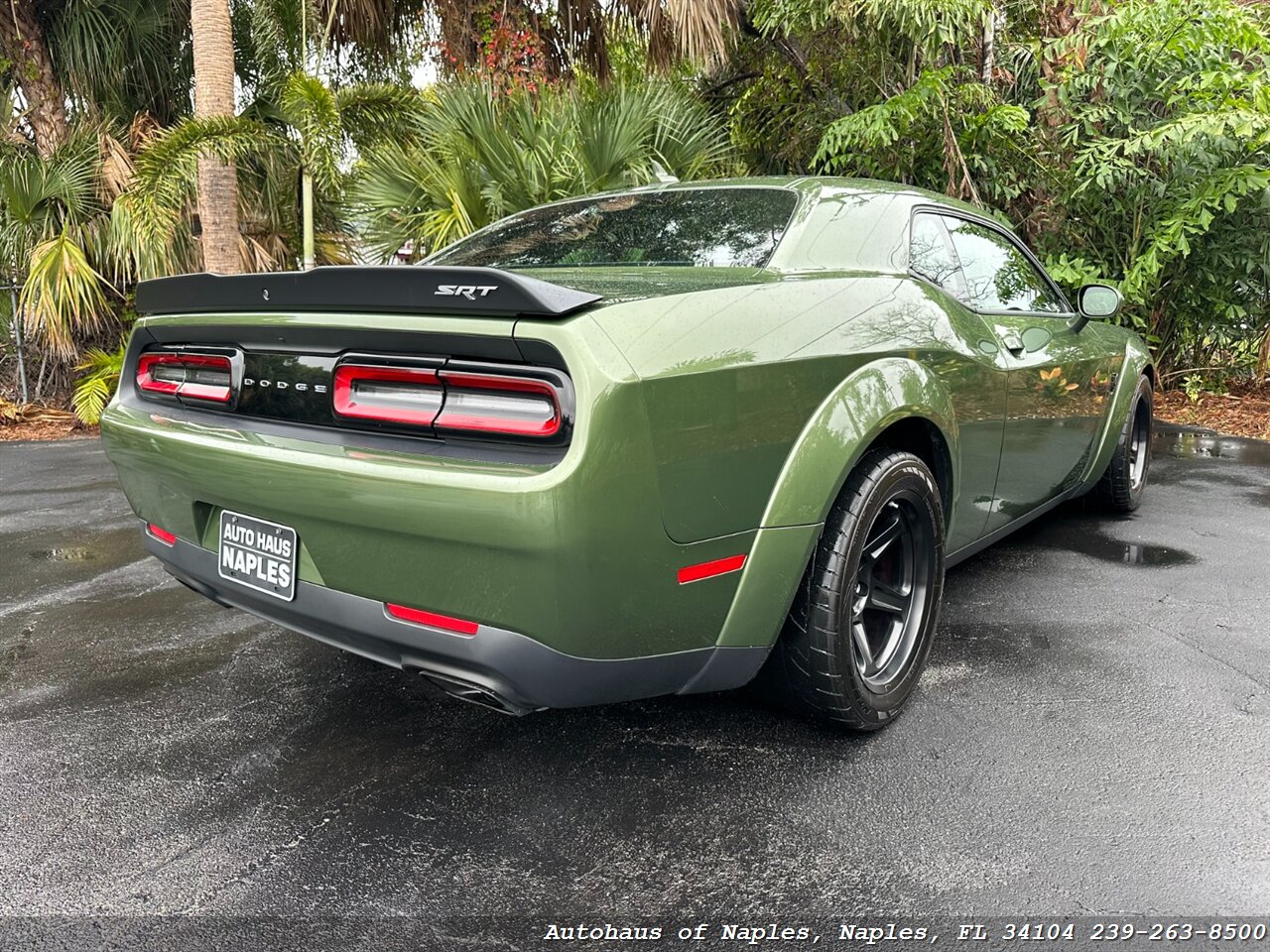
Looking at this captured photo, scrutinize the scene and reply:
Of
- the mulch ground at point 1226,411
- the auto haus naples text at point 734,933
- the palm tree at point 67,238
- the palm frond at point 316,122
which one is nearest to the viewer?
the auto haus naples text at point 734,933

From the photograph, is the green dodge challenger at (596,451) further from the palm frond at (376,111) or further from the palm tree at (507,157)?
the palm frond at (376,111)

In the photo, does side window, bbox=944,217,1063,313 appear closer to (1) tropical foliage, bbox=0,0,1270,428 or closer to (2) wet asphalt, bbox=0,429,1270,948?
(2) wet asphalt, bbox=0,429,1270,948

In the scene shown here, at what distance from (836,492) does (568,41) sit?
25.5 ft

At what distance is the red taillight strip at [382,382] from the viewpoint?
1.84 metres

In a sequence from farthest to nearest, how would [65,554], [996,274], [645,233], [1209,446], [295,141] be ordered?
1. [295,141]
2. [1209,446]
3. [65,554]
4. [996,274]
5. [645,233]

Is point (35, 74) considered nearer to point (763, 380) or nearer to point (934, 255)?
point (934, 255)

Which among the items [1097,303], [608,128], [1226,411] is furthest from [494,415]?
[1226,411]

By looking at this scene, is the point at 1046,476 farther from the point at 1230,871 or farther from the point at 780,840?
the point at 780,840

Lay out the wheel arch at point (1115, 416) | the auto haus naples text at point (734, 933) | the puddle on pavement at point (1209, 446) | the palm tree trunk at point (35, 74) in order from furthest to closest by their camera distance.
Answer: the palm tree trunk at point (35, 74), the puddle on pavement at point (1209, 446), the wheel arch at point (1115, 416), the auto haus naples text at point (734, 933)

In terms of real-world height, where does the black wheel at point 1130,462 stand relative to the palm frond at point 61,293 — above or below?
below

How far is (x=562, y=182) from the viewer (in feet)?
21.8

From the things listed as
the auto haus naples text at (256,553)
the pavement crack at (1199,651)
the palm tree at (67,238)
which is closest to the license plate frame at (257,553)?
the auto haus naples text at (256,553)

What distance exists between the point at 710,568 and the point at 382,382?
788 millimetres

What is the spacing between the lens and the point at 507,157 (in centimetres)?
680
